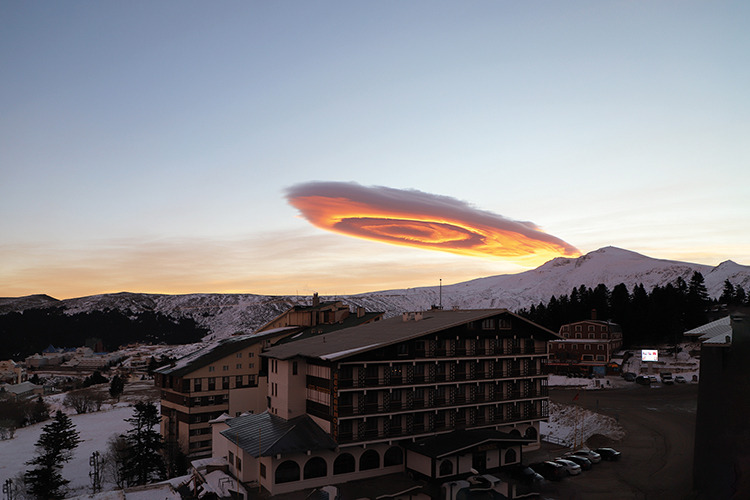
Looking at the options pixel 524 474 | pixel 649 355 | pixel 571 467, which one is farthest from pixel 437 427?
pixel 649 355

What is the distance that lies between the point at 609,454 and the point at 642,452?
14.4 feet

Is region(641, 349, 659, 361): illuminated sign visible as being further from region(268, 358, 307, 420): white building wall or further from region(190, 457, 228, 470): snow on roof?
region(190, 457, 228, 470): snow on roof

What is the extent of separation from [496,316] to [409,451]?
54.3ft

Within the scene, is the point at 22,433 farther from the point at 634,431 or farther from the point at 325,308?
the point at 634,431

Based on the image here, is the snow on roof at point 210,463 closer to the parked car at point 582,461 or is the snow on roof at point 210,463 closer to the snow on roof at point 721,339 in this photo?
the parked car at point 582,461

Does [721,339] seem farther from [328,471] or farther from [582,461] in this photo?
[328,471]

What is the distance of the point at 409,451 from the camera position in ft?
157

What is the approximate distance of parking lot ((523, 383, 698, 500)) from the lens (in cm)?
4416

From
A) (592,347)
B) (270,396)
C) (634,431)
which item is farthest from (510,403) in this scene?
(592,347)

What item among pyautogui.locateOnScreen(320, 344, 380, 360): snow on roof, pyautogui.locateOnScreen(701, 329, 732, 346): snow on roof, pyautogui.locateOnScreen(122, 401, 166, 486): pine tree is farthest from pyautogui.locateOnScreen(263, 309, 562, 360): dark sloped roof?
pyautogui.locateOnScreen(701, 329, 732, 346): snow on roof

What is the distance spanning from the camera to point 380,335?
53688 millimetres

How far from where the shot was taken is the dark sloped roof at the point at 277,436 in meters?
43.2

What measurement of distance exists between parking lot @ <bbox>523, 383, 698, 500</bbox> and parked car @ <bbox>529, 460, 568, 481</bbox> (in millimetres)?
584

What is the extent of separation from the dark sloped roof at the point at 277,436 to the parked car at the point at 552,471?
2056cm
